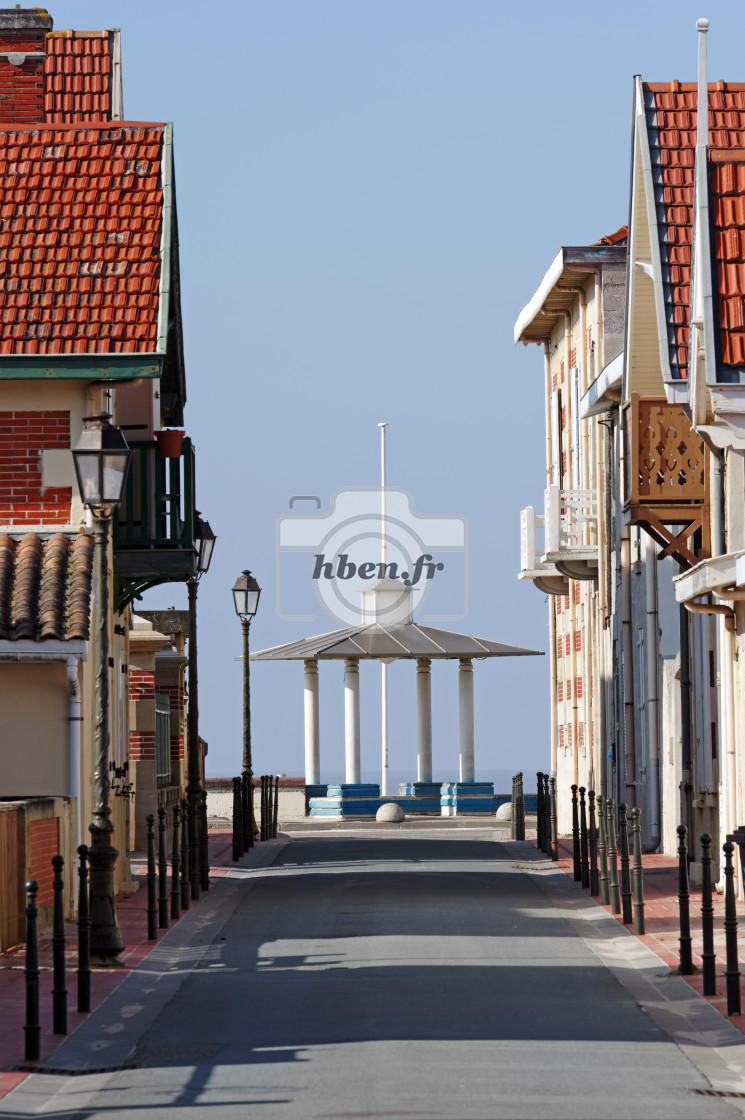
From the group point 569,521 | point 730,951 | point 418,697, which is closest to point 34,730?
point 730,951

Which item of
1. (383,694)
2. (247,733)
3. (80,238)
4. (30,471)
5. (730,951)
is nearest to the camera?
(730,951)

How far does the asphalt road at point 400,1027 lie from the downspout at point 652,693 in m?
7.84

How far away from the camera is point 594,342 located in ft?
105

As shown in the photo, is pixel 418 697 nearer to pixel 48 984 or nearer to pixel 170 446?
pixel 170 446

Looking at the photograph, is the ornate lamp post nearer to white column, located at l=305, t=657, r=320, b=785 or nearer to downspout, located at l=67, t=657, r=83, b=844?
downspout, located at l=67, t=657, r=83, b=844

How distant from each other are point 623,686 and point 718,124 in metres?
9.05

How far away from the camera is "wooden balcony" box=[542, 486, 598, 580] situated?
3194 cm

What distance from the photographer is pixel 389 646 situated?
139 feet

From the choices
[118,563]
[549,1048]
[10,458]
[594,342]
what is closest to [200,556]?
[118,563]

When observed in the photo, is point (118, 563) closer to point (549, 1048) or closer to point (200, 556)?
point (200, 556)

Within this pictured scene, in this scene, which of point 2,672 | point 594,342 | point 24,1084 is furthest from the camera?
point 594,342

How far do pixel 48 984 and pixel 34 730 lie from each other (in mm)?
6063

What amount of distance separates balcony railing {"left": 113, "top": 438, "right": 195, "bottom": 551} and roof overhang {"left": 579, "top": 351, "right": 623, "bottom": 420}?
6.69 metres

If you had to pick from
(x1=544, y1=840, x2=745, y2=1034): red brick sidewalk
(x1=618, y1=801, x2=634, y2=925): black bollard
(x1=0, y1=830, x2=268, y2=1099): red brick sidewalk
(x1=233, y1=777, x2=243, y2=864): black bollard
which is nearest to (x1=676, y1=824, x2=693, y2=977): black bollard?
(x1=544, y1=840, x2=745, y2=1034): red brick sidewalk
